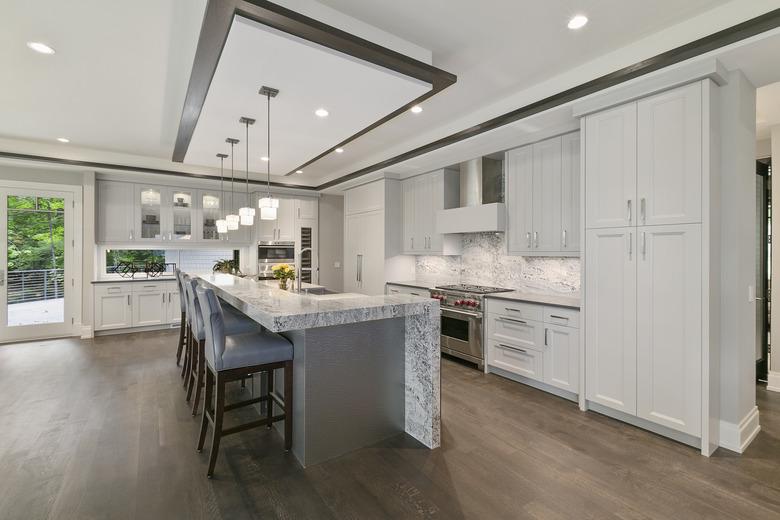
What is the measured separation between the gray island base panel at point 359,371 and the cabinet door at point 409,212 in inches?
119

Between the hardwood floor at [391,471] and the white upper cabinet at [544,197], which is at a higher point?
the white upper cabinet at [544,197]

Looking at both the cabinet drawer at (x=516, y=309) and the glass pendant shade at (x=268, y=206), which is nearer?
the glass pendant shade at (x=268, y=206)

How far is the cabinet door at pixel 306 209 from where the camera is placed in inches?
285

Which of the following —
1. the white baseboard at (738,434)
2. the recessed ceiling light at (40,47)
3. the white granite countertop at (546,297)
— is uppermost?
the recessed ceiling light at (40,47)

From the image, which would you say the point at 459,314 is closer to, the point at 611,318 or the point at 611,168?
the point at 611,318

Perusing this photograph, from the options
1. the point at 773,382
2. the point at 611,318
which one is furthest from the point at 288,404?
the point at 773,382

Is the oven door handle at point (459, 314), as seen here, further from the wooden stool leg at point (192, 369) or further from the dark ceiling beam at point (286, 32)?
the wooden stool leg at point (192, 369)

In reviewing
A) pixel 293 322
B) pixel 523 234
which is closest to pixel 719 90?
pixel 523 234

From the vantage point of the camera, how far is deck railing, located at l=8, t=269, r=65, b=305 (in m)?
5.34

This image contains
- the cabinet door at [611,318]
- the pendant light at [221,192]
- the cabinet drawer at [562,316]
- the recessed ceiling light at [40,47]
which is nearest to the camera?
the recessed ceiling light at [40,47]

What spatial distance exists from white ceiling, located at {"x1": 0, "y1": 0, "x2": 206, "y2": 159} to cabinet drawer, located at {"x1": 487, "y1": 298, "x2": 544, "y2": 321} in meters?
3.47

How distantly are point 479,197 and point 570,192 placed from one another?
118 centimetres

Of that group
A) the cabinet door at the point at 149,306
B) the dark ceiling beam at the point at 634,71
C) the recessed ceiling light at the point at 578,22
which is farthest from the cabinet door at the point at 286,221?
the recessed ceiling light at the point at 578,22

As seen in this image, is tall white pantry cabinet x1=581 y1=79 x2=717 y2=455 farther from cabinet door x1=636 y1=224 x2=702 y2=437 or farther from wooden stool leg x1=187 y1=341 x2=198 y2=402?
wooden stool leg x1=187 y1=341 x2=198 y2=402
